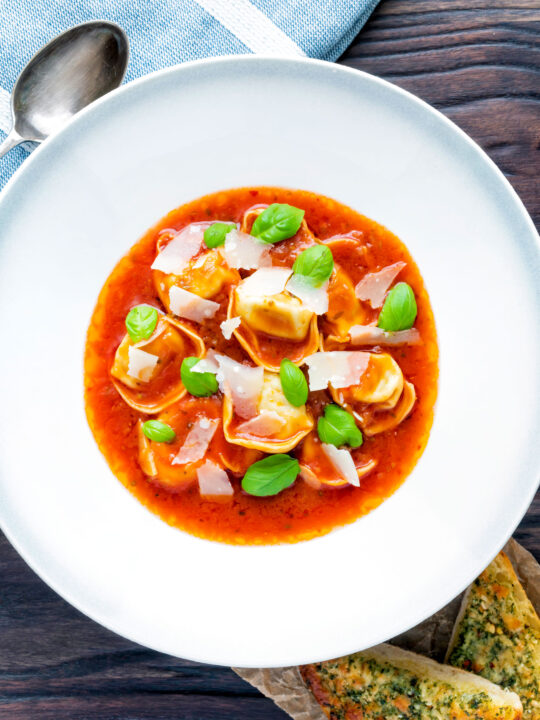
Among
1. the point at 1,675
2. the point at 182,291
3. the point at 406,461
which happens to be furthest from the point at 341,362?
the point at 1,675

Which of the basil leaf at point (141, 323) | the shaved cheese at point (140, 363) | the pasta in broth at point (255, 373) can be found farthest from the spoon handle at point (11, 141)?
the shaved cheese at point (140, 363)

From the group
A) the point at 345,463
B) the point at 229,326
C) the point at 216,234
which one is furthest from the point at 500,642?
the point at 216,234

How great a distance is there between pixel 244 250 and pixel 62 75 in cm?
148

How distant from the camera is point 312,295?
12.2 feet

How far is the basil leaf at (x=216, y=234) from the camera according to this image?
3711mm

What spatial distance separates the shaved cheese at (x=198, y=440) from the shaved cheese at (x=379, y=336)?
0.94m

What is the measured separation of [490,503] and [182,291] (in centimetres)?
203

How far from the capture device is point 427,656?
14.4ft

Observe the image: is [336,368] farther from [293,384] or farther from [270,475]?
[270,475]

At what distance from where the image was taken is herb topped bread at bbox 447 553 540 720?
4270 mm

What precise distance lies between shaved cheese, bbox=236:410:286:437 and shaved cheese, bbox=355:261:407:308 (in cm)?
82

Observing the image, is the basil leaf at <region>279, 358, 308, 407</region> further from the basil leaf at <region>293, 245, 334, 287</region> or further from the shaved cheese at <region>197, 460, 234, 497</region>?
the shaved cheese at <region>197, 460, 234, 497</region>

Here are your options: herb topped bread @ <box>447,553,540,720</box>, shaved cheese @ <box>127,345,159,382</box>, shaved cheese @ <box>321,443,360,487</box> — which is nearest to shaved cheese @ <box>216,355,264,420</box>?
shaved cheese @ <box>127,345,159,382</box>

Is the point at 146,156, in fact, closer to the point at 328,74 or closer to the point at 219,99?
the point at 219,99
